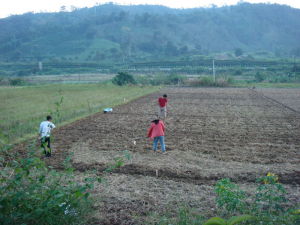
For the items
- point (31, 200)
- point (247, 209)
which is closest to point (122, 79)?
point (247, 209)

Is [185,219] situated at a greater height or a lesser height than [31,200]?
lesser

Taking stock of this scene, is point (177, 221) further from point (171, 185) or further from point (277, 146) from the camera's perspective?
point (277, 146)

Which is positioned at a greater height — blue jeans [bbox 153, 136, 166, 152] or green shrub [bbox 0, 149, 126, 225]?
green shrub [bbox 0, 149, 126, 225]

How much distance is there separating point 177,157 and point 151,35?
392 ft

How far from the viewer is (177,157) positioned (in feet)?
33.5

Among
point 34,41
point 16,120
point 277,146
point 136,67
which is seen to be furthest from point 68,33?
point 277,146

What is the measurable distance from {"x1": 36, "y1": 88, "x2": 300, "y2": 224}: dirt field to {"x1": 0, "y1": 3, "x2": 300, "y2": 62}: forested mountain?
77.5 metres

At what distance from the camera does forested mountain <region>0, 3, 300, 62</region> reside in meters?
105

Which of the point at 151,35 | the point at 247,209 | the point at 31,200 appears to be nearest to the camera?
the point at 31,200

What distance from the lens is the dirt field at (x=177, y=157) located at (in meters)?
6.86

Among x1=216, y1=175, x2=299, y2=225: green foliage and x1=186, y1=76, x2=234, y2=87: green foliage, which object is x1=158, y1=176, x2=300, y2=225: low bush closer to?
x1=216, y1=175, x2=299, y2=225: green foliage

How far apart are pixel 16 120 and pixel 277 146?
1272 cm

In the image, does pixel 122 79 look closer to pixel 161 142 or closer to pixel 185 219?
pixel 161 142

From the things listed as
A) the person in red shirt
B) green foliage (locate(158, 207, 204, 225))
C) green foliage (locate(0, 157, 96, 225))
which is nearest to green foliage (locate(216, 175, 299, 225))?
green foliage (locate(158, 207, 204, 225))
